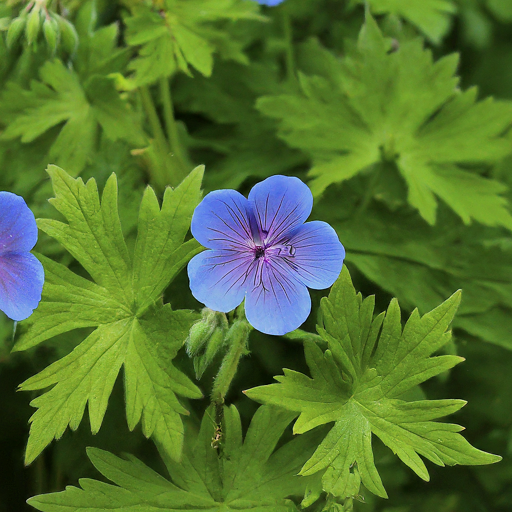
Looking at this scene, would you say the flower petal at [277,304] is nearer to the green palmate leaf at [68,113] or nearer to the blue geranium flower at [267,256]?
the blue geranium flower at [267,256]

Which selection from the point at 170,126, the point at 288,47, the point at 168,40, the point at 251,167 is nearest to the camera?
the point at 168,40

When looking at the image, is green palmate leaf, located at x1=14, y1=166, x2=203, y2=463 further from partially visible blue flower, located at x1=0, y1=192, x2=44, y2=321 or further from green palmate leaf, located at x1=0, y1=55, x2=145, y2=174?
green palmate leaf, located at x1=0, y1=55, x2=145, y2=174

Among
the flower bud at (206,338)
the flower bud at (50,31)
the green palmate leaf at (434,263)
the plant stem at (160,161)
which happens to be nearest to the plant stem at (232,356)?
the flower bud at (206,338)

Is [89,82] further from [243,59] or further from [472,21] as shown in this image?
[472,21]

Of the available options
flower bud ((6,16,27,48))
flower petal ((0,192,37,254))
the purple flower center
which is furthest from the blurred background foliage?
flower petal ((0,192,37,254))

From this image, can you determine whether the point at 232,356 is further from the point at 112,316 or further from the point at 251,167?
the point at 251,167

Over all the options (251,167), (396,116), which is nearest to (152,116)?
(251,167)

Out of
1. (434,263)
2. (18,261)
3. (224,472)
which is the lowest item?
(224,472)
